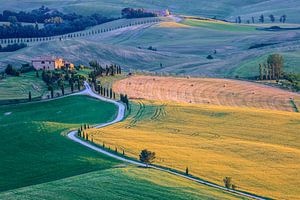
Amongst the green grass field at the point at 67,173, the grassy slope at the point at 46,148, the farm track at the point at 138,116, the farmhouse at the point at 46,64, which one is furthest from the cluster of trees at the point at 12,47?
the green grass field at the point at 67,173

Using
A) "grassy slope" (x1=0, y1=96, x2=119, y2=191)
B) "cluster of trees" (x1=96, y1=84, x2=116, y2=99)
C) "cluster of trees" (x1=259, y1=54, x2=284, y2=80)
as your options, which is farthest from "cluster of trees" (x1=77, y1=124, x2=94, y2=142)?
"cluster of trees" (x1=259, y1=54, x2=284, y2=80)

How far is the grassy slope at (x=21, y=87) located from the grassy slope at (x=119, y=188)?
52.6 m

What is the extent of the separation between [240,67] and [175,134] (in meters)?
73.4

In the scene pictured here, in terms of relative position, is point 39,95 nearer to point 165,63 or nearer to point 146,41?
point 165,63

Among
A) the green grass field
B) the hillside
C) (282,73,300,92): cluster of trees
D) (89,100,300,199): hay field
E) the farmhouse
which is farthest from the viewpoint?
the hillside

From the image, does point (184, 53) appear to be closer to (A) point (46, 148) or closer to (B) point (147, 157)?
(A) point (46, 148)

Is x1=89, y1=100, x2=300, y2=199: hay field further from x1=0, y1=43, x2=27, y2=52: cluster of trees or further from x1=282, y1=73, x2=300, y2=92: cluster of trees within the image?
x1=0, y1=43, x2=27, y2=52: cluster of trees

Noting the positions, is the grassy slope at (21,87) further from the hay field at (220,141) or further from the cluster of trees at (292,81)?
the cluster of trees at (292,81)

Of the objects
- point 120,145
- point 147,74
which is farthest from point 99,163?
point 147,74

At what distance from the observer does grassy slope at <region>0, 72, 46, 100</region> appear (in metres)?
105

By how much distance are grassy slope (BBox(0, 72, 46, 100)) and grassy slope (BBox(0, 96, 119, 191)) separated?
989 cm

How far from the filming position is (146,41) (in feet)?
645

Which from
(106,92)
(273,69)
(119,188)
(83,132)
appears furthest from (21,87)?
(119,188)

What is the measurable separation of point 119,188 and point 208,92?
204 feet
